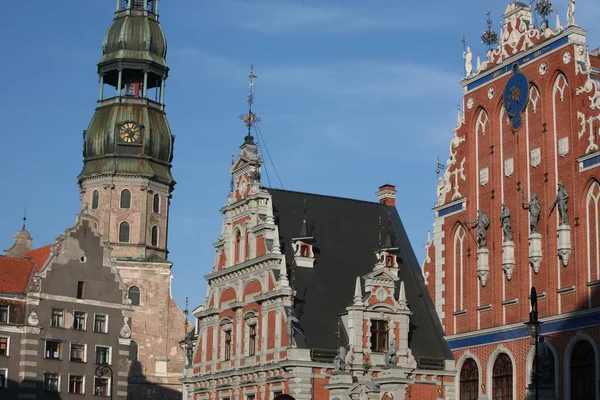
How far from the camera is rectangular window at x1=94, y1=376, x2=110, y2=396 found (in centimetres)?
6556

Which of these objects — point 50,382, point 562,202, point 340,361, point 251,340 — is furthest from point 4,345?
point 562,202

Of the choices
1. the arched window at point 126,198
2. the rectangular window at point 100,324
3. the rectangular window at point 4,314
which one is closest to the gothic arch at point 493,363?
the rectangular window at point 100,324

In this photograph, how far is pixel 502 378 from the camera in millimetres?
45406

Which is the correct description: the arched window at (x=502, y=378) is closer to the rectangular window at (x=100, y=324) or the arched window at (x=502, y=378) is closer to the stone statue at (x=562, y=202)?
the stone statue at (x=562, y=202)

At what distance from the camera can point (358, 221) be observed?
55969 millimetres

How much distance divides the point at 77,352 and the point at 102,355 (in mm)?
1735

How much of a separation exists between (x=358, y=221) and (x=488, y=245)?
34.3 feet

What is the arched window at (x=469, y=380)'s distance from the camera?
1876 inches

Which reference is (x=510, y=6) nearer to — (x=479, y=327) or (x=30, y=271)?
(x=479, y=327)

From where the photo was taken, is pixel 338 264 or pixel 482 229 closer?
pixel 482 229

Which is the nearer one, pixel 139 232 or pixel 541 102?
pixel 541 102

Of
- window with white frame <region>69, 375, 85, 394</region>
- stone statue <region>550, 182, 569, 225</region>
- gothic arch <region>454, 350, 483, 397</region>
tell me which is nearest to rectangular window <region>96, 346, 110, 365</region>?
window with white frame <region>69, 375, 85, 394</region>

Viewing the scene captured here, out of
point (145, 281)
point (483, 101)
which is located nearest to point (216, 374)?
point (483, 101)

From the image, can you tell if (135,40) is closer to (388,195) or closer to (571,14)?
(388,195)
